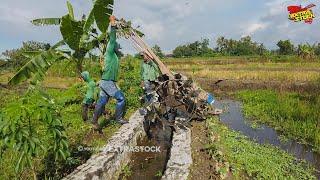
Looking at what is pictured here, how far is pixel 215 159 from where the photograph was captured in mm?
6469

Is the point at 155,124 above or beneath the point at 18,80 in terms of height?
beneath

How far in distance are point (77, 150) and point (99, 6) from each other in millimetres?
3235

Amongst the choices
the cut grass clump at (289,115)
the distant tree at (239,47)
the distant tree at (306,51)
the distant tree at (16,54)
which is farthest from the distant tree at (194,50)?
the cut grass clump at (289,115)

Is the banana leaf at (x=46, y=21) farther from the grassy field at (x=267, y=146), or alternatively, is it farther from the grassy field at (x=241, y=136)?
the grassy field at (x=267, y=146)

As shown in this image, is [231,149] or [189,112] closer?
[231,149]

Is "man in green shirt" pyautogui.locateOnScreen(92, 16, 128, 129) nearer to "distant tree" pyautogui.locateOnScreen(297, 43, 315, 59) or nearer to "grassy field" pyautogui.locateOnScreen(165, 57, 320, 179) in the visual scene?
"grassy field" pyautogui.locateOnScreen(165, 57, 320, 179)

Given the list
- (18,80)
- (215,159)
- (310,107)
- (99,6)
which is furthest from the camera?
(310,107)

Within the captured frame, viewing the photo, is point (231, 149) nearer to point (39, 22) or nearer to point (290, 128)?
point (290, 128)

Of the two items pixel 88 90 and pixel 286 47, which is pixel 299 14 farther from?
pixel 286 47

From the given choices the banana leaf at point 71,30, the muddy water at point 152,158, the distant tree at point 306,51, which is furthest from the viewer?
the distant tree at point 306,51

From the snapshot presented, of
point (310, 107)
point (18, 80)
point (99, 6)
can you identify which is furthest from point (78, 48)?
point (310, 107)

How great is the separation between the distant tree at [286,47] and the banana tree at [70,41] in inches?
2180

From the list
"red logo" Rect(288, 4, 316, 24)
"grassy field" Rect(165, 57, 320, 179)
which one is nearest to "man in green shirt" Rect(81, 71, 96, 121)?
"grassy field" Rect(165, 57, 320, 179)

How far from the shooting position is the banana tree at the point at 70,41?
24.7ft
